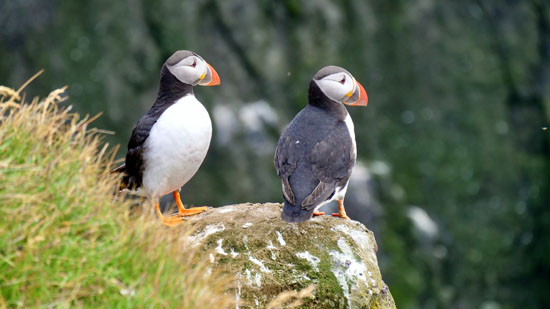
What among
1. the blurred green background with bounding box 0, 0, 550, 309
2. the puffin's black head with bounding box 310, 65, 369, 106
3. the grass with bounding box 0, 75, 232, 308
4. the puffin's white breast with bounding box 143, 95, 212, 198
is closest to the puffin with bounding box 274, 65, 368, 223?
the puffin's black head with bounding box 310, 65, 369, 106

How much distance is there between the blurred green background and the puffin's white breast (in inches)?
354

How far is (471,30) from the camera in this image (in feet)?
59.9

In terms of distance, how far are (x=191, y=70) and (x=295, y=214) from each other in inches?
65.6

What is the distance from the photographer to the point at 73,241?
13.4 feet

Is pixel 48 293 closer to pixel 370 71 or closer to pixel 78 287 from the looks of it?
pixel 78 287

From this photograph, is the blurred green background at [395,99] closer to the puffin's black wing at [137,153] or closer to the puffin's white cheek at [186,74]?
the puffin's black wing at [137,153]

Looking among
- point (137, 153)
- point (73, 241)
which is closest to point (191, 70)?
point (137, 153)

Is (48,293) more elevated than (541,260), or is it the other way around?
(48,293)

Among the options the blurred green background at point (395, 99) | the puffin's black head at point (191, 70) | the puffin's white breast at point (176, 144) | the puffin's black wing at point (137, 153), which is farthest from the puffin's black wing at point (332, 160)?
the blurred green background at point (395, 99)

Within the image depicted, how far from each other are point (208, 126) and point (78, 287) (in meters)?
2.43

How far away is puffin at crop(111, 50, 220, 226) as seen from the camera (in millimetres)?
5945

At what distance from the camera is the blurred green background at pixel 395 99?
15.3m

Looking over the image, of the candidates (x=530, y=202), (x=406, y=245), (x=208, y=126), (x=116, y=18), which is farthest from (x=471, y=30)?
(x=208, y=126)

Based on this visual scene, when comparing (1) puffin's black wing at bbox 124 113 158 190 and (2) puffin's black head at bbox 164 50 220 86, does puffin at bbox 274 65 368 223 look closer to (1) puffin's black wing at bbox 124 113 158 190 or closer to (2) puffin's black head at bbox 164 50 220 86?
(2) puffin's black head at bbox 164 50 220 86
